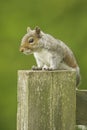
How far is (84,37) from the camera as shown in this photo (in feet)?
28.0

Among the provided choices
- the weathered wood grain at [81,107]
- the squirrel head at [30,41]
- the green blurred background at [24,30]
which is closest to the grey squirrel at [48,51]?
the squirrel head at [30,41]

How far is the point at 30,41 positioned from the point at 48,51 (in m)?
0.16

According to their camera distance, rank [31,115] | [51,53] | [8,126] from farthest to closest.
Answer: [8,126], [51,53], [31,115]

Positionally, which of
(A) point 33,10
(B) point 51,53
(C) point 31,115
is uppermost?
(A) point 33,10

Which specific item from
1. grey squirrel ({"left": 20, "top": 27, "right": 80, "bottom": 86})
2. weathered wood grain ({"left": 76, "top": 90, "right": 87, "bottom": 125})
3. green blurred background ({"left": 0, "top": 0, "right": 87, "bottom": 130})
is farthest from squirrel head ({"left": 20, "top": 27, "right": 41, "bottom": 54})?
green blurred background ({"left": 0, "top": 0, "right": 87, "bottom": 130})

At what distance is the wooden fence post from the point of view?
105 inches

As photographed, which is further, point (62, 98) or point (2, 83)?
point (2, 83)

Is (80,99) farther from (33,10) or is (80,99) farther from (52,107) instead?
(33,10)

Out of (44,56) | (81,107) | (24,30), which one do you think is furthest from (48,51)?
(24,30)

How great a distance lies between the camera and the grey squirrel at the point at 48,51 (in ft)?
11.7

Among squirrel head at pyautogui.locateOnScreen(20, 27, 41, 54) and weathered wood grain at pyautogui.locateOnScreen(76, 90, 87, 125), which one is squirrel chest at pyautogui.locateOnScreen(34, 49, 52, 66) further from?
weathered wood grain at pyautogui.locateOnScreen(76, 90, 87, 125)

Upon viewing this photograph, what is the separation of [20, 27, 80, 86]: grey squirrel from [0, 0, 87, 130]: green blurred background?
4592 mm

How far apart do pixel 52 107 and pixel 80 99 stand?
0.59 ft

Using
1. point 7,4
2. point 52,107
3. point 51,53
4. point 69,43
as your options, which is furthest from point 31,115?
point 7,4
